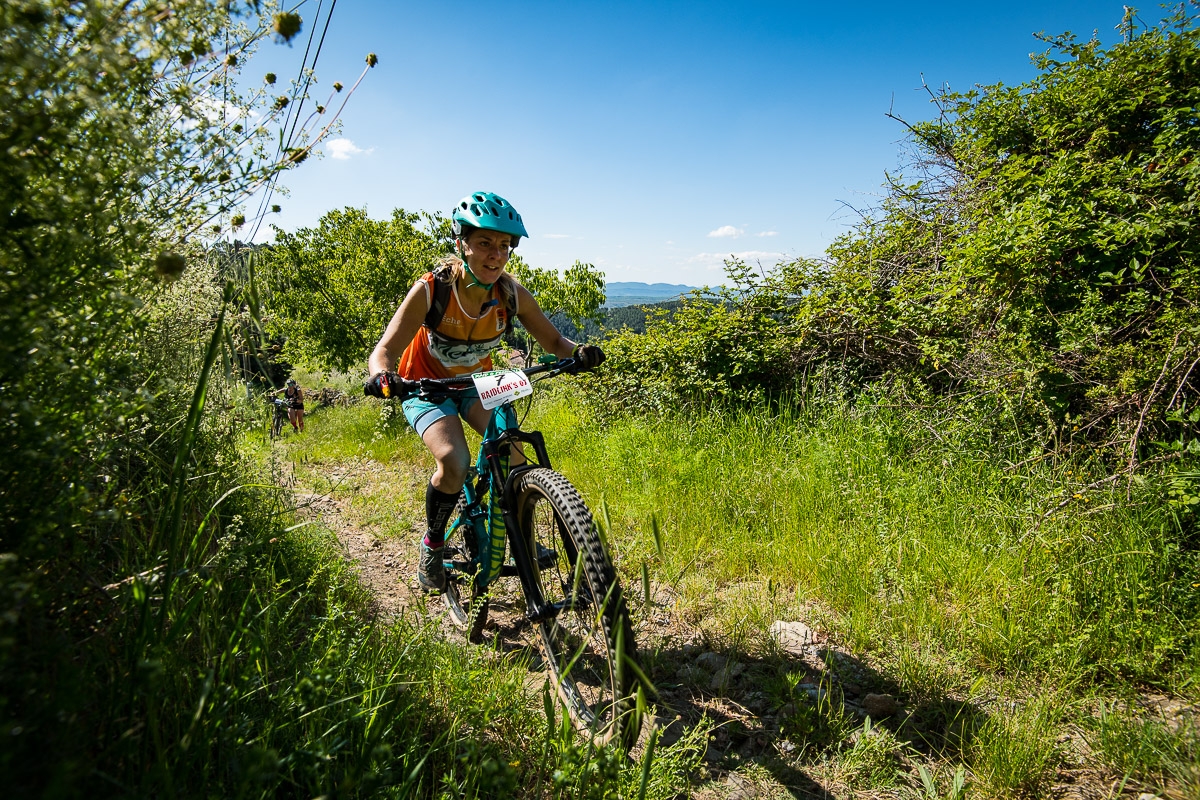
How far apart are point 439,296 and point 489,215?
595 mm

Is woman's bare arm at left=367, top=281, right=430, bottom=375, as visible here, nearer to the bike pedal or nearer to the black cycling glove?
the black cycling glove

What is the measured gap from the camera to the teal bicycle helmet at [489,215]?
3133mm

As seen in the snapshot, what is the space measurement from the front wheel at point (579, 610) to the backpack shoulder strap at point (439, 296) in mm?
1209

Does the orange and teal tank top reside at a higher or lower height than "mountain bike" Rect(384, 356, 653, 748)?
higher

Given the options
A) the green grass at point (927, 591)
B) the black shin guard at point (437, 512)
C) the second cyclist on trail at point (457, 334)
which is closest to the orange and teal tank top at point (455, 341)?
the second cyclist on trail at point (457, 334)

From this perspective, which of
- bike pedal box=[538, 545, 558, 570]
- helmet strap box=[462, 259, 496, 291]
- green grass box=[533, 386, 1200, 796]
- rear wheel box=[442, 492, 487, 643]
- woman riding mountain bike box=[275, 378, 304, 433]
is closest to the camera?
green grass box=[533, 386, 1200, 796]

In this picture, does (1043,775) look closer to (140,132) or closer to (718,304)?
(140,132)

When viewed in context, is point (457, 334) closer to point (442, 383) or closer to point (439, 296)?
point (439, 296)

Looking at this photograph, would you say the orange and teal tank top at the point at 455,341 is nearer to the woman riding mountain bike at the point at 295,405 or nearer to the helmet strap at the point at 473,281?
the helmet strap at the point at 473,281

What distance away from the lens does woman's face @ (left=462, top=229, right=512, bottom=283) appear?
10.7 feet

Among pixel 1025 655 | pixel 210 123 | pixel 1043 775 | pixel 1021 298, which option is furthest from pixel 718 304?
pixel 210 123

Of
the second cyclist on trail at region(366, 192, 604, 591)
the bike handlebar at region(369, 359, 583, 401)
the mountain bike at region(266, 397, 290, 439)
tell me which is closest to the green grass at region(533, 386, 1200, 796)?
the bike handlebar at region(369, 359, 583, 401)

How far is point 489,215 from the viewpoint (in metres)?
3.14

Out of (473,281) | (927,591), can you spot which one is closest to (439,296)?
(473,281)
